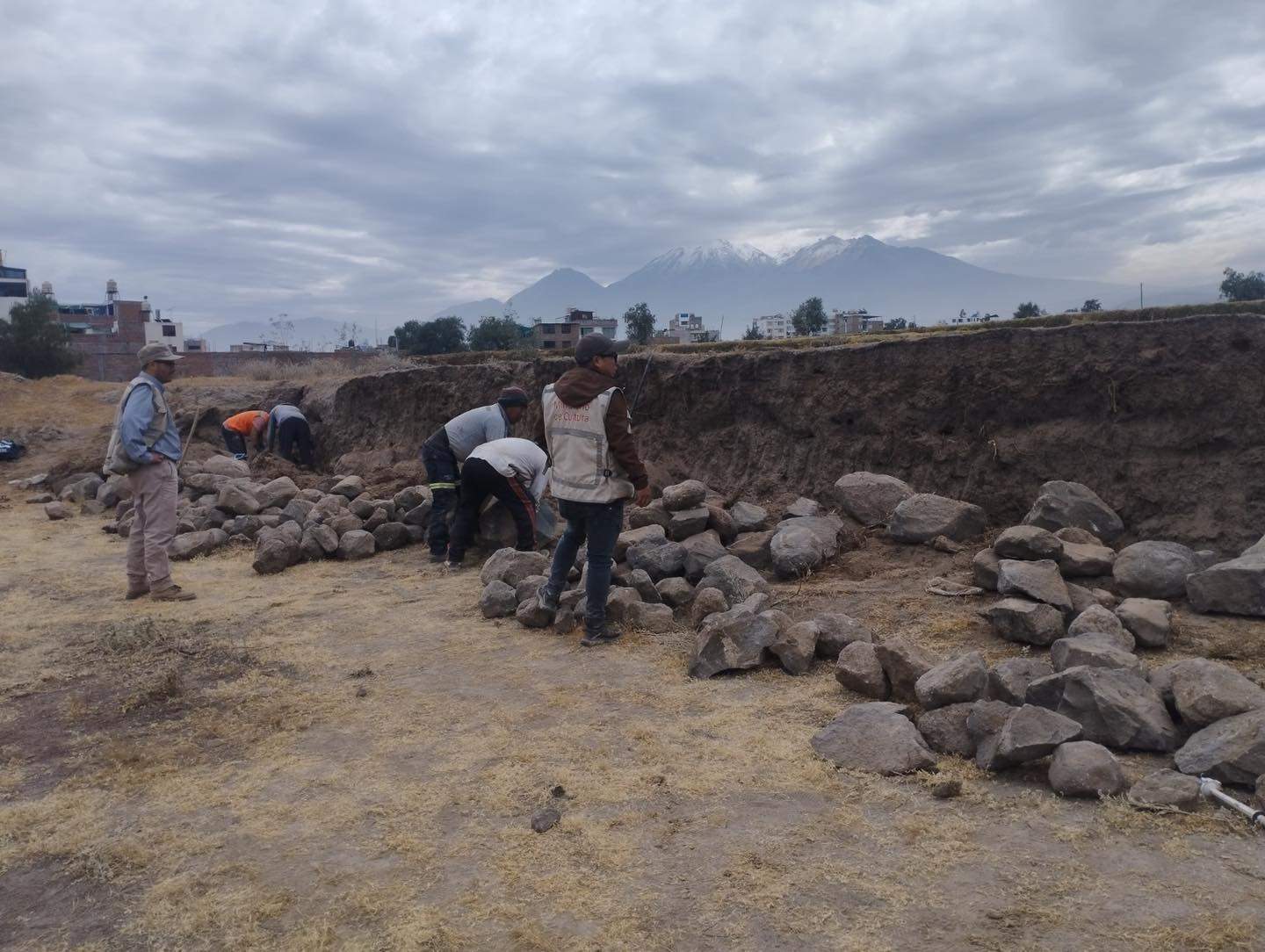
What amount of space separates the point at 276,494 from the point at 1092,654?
8.54 m

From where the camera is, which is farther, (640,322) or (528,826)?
(640,322)

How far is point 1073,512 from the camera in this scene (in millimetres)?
6117

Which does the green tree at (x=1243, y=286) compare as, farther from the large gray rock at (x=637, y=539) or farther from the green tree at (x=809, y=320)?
the large gray rock at (x=637, y=539)

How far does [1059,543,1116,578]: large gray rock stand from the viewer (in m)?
5.38

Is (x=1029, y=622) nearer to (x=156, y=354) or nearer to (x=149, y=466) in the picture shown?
(x=149, y=466)

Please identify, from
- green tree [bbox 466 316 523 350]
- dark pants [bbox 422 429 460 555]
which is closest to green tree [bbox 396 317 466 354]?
green tree [bbox 466 316 523 350]

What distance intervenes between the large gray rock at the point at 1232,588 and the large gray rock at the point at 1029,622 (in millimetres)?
760

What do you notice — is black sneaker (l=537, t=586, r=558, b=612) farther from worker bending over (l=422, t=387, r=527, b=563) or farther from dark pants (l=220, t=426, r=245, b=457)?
dark pants (l=220, t=426, r=245, b=457)

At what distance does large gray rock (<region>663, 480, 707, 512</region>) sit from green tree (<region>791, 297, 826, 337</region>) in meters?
20.8

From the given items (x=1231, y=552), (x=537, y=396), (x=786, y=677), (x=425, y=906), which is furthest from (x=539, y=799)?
(x=537, y=396)

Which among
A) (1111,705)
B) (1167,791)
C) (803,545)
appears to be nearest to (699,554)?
(803,545)

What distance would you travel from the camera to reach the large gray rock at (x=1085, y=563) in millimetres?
5375

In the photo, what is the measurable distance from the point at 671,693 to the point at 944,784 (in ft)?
5.19

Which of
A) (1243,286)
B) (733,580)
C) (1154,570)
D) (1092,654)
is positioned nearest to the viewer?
(1092,654)
